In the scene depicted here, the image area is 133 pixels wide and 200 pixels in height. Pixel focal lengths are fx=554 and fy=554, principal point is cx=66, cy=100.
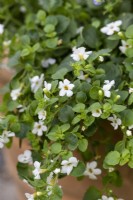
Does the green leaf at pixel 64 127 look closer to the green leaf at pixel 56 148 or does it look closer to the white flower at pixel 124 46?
the green leaf at pixel 56 148

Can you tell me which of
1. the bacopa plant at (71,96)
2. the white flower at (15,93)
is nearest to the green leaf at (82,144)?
the bacopa plant at (71,96)

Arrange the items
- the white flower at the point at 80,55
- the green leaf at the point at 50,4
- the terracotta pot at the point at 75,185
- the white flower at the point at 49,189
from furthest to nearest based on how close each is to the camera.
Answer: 1. the green leaf at the point at 50,4
2. the terracotta pot at the point at 75,185
3. the white flower at the point at 80,55
4. the white flower at the point at 49,189

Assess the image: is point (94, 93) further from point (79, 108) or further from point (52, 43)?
point (52, 43)

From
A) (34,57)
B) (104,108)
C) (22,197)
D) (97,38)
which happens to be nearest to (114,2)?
(97,38)

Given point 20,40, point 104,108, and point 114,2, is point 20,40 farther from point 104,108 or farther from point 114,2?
point 104,108

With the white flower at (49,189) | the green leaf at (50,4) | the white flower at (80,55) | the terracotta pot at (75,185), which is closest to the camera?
the white flower at (49,189)

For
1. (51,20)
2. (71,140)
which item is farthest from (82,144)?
(51,20)
